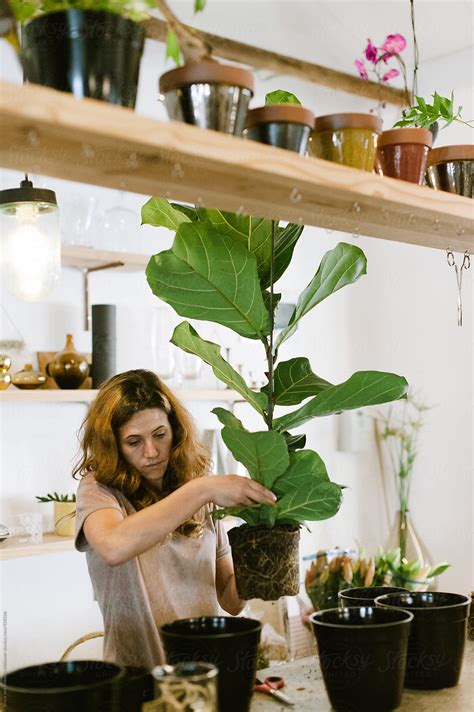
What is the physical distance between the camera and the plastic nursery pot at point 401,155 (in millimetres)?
1445

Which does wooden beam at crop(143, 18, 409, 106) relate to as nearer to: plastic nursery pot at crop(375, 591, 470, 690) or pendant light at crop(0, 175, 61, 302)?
pendant light at crop(0, 175, 61, 302)

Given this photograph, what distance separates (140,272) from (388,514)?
6.02ft

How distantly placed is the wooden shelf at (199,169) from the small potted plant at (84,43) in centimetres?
6

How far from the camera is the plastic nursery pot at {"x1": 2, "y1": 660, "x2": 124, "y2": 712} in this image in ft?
3.39

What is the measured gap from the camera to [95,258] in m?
3.36

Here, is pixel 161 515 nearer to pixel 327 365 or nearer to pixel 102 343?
pixel 102 343

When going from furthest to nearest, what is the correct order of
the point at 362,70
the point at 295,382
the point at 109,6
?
the point at 362,70 → the point at 295,382 → the point at 109,6

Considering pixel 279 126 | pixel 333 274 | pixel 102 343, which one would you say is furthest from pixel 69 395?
pixel 279 126

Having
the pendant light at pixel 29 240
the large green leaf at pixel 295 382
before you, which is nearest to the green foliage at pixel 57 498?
the pendant light at pixel 29 240

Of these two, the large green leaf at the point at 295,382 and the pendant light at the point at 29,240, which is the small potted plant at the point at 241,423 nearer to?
the large green leaf at the point at 295,382

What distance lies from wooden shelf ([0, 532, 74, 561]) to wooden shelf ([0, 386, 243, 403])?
1.65ft

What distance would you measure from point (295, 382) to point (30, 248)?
102 centimetres

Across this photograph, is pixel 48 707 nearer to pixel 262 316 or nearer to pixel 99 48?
pixel 262 316

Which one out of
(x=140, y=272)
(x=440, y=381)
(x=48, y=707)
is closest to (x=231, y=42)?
(x=140, y=272)
